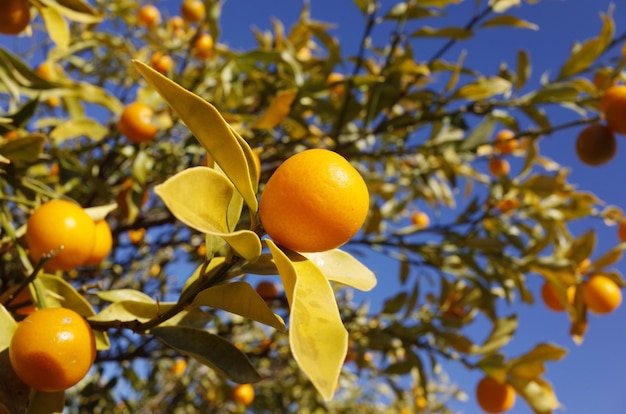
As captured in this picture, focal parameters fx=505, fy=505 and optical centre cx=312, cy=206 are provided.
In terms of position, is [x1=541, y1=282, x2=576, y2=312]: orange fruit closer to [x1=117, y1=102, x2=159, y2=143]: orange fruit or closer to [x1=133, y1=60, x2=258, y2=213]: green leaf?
[x1=117, y1=102, x2=159, y2=143]: orange fruit

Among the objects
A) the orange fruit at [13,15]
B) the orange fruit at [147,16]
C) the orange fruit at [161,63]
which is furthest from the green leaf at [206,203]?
the orange fruit at [147,16]

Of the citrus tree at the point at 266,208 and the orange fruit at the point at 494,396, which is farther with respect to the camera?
the orange fruit at the point at 494,396

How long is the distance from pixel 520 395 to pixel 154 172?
4.22ft

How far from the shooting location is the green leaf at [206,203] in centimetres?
47

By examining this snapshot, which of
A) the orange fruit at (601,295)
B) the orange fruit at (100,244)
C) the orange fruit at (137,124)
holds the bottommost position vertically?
the orange fruit at (601,295)

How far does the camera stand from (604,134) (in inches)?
67.8

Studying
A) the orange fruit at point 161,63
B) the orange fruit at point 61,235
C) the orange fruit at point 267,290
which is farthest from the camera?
the orange fruit at point 161,63

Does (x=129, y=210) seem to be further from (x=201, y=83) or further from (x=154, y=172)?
(x=201, y=83)

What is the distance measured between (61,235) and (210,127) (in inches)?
19.9

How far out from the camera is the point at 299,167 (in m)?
0.55

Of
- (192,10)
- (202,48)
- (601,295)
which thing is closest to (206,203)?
(601,295)

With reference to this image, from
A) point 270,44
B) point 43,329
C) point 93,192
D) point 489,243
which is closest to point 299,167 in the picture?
point 43,329

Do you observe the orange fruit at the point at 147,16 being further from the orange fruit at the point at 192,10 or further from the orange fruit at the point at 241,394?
the orange fruit at the point at 241,394

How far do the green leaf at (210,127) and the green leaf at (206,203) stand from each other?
17 mm
